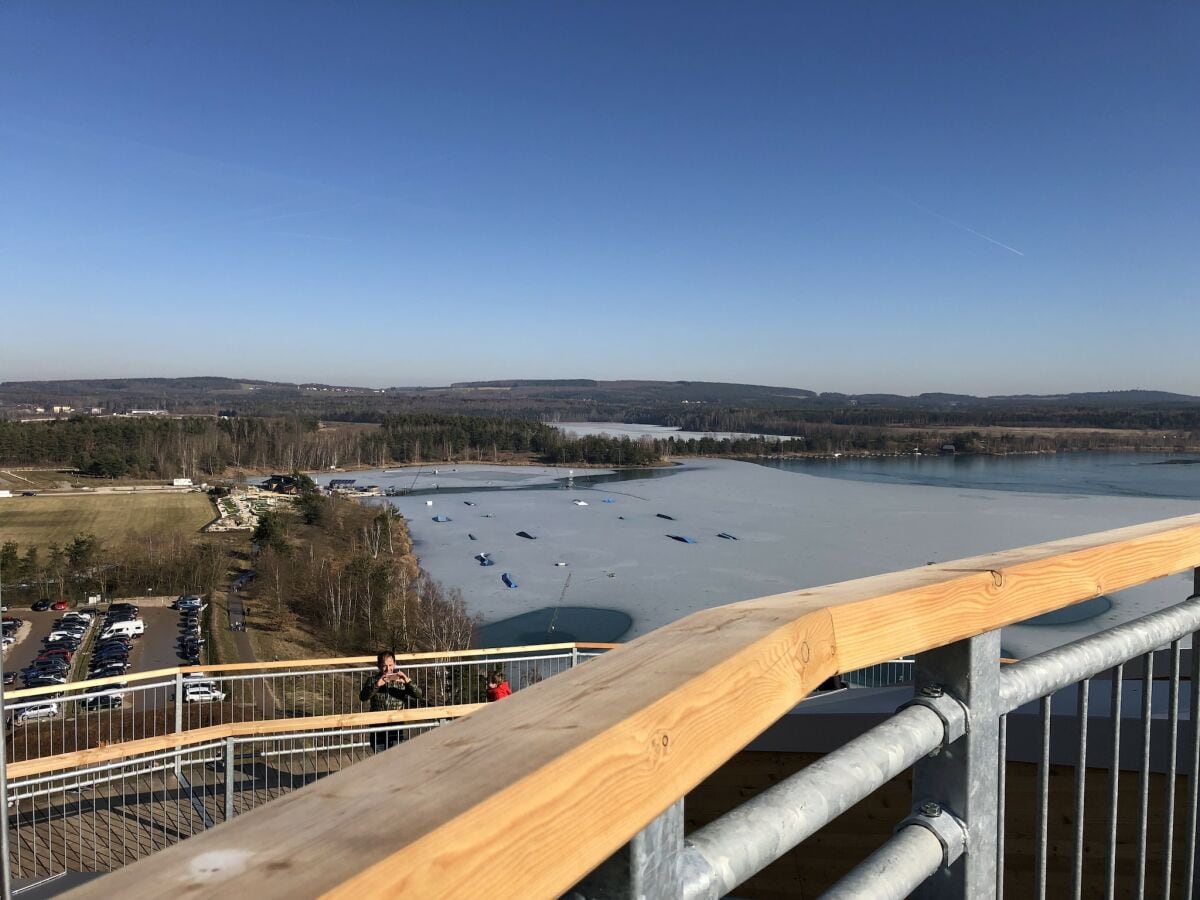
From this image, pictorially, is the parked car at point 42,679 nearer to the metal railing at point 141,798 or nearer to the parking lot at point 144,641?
the parking lot at point 144,641

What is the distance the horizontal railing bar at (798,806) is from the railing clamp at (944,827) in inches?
2.9

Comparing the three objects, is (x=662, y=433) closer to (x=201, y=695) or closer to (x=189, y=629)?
(x=189, y=629)

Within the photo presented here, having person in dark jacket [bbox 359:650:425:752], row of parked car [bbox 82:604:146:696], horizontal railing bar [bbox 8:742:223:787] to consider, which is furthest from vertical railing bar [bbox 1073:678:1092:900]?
row of parked car [bbox 82:604:146:696]

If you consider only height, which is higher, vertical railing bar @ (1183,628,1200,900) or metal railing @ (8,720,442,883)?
vertical railing bar @ (1183,628,1200,900)

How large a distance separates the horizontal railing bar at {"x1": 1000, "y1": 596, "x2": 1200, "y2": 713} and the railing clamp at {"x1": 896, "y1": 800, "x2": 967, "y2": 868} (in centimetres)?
12

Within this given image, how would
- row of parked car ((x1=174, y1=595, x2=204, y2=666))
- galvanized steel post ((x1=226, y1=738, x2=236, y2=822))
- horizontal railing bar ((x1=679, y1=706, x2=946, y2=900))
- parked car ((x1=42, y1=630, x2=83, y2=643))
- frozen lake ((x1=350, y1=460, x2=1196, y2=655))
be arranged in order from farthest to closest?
1. frozen lake ((x1=350, y1=460, x2=1196, y2=655))
2. row of parked car ((x1=174, y1=595, x2=204, y2=666))
3. parked car ((x1=42, y1=630, x2=83, y2=643))
4. galvanized steel post ((x1=226, y1=738, x2=236, y2=822))
5. horizontal railing bar ((x1=679, y1=706, x2=946, y2=900))

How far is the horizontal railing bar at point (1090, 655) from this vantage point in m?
0.85

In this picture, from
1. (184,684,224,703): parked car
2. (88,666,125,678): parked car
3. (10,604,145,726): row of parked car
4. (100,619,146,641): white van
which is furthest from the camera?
(100,619,146,641): white van

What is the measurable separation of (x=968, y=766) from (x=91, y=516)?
120 ft

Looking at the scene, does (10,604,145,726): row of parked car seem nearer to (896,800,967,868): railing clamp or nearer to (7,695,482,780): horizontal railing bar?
(7,695,482,780): horizontal railing bar

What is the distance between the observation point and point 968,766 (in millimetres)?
782

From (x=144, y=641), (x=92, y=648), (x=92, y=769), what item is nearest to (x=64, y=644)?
(x=92, y=648)

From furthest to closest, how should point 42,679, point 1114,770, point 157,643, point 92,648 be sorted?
point 157,643
point 92,648
point 42,679
point 1114,770

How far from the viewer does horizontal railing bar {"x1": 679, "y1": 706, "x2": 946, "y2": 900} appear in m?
0.53
